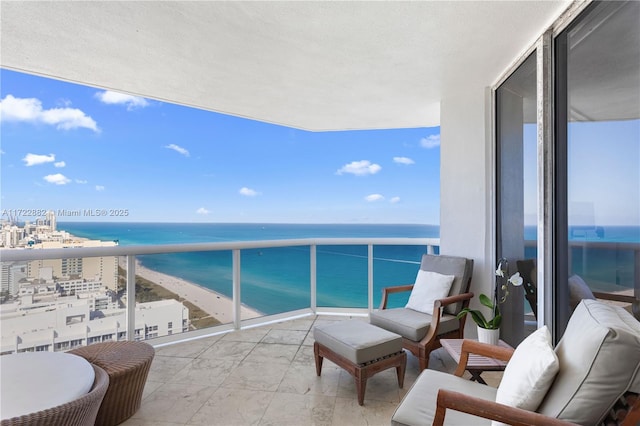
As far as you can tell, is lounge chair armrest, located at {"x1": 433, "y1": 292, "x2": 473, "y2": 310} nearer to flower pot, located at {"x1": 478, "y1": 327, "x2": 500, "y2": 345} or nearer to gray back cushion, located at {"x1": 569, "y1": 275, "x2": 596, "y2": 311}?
flower pot, located at {"x1": 478, "y1": 327, "x2": 500, "y2": 345}

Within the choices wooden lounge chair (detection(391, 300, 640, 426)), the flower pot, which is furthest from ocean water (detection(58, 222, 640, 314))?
wooden lounge chair (detection(391, 300, 640, 426))

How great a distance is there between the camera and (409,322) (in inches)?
102

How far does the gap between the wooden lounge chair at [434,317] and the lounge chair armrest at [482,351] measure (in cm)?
72

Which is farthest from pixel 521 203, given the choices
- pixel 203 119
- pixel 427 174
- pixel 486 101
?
pixel 203 119

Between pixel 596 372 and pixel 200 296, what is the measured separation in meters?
3.44

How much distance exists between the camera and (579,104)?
1729 mm

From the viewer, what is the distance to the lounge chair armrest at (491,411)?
3.30 feet

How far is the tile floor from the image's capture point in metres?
1.95

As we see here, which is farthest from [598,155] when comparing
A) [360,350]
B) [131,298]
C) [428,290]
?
[131,298]

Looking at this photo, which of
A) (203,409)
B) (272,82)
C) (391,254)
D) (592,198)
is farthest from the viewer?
(391,254)

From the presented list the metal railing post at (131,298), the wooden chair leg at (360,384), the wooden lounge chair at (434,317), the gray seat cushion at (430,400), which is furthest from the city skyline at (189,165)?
the gray seat cushion at (430,400)

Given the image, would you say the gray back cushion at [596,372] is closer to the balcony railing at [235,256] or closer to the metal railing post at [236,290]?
the balcony railing at [235,256]

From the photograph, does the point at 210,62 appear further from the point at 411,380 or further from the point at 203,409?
the point at 411,380

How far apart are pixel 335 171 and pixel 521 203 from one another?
7.73 metres
